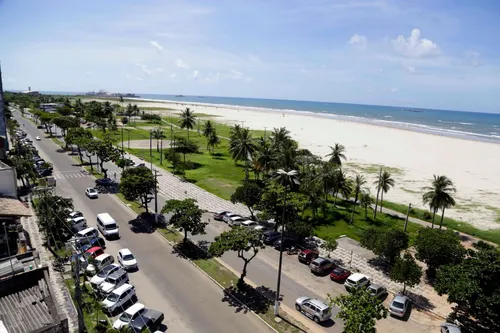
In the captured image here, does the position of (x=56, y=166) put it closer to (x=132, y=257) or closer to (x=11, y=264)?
(x=132, y=257)

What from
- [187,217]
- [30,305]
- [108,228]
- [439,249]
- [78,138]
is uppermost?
[78,138]

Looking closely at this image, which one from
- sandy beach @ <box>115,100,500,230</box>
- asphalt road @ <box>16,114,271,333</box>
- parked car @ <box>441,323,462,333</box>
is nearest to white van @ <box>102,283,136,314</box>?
asphalt road @ <box>16,114,271,333</box>

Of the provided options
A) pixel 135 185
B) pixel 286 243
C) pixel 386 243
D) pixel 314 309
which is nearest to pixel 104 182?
pixel 135 185

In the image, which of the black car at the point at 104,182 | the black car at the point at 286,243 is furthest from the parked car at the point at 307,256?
the black car at the point at 104,182

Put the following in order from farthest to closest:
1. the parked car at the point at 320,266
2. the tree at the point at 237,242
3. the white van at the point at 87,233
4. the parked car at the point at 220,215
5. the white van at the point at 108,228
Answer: the parked car at the point at 220,215, the white van at the point at 108,228, the white van at the point at 87,233, the parked car at the point at 320,266, the tree at the point at 237,242

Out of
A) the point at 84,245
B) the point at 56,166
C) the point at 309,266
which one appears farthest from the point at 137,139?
the point at 309,266

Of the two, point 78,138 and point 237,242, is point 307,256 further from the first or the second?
point 78,138

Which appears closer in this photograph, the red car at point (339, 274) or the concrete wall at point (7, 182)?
the concrete wall at point (7, 182)

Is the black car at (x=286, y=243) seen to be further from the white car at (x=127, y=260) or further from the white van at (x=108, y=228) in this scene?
the white van at (x=108, y=228)
